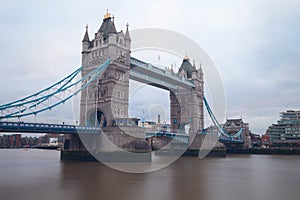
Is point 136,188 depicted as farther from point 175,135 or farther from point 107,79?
point 175,135

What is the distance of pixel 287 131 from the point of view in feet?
168

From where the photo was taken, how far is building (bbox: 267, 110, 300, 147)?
5020 centimetres

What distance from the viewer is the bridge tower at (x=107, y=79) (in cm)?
2427

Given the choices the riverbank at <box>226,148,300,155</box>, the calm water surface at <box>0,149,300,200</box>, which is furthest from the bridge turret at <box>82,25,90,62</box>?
the riverbank at <box>226,148,300,155</box>

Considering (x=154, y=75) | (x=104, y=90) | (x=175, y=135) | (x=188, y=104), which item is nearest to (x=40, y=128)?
(x=104, y=90)

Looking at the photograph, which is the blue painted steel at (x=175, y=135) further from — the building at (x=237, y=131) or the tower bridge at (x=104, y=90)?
the building at (x=237, y=131)

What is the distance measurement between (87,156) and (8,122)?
6.47 meters

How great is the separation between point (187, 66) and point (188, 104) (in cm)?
614

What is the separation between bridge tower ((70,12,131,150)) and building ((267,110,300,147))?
37.3 m

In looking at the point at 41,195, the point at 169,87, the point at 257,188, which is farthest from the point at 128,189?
the point at 169,87

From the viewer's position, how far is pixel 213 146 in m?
35.0

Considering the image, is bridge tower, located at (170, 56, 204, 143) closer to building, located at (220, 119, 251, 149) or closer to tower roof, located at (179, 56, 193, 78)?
tower roof, located at (179, 56, 193, 78)

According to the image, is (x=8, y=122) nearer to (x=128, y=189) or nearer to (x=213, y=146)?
(x=128, y=189)

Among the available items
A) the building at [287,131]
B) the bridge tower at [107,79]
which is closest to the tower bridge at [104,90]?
the bridge tower at [107,79]
